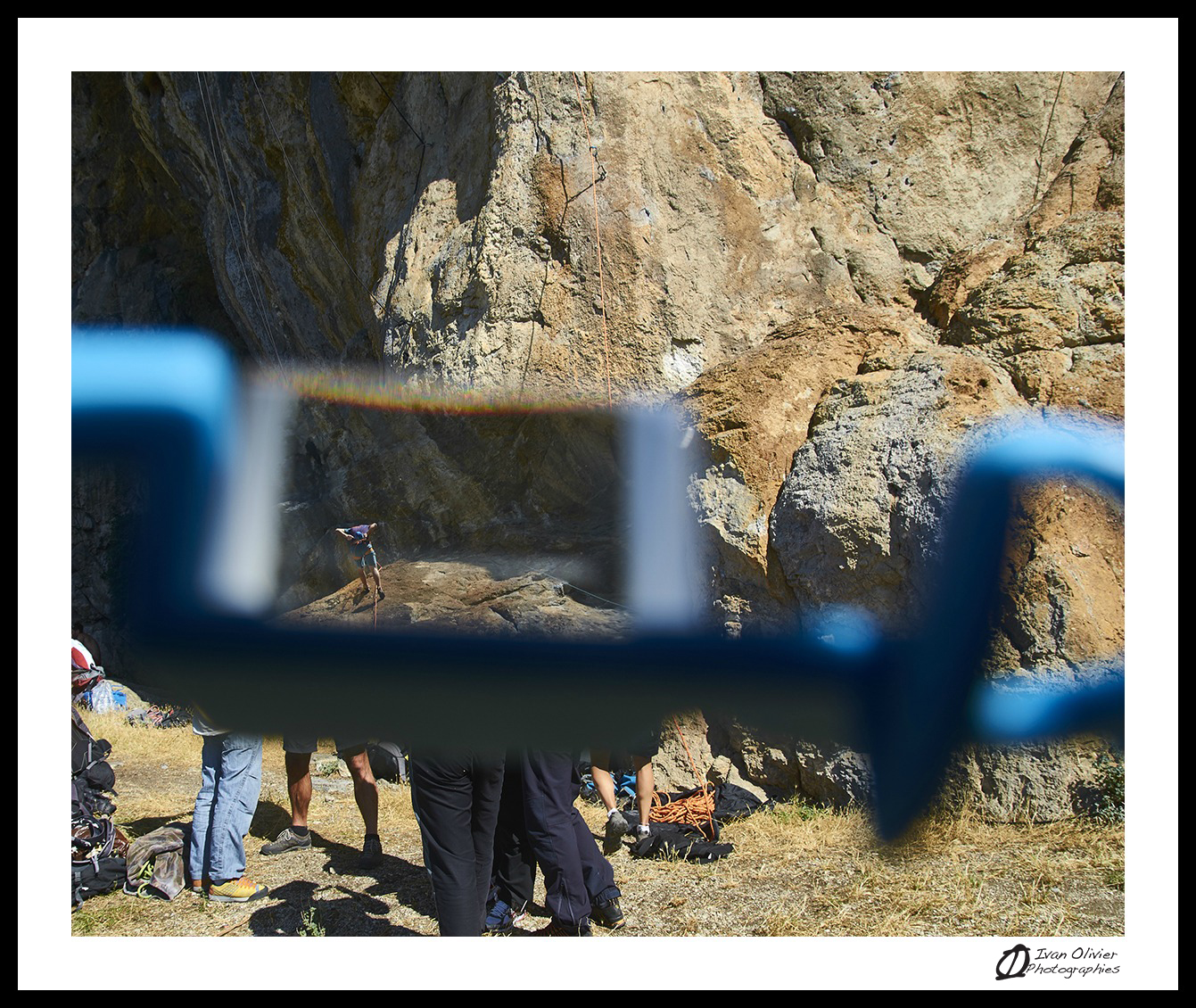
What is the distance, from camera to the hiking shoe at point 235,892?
382 centimetres

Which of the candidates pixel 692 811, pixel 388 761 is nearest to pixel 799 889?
pixel 692 811

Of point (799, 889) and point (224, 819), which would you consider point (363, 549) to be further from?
point (799, 889)

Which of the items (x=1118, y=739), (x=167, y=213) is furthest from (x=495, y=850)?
(x=167, y=213)

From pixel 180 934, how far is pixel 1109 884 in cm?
346

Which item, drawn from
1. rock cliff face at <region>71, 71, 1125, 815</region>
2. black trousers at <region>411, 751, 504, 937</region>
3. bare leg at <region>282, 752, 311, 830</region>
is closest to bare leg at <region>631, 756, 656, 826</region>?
rock cliff face at <region>71, 71, 1125, 815</region>

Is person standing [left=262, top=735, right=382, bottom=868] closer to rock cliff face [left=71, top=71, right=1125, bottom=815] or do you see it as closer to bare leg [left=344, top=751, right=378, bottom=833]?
bare leg [left=344, top=751, right=378, bottom=833]

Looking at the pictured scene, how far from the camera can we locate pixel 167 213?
10734mm

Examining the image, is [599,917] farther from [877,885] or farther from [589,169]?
[589,169]

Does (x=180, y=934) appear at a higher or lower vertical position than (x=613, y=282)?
lower

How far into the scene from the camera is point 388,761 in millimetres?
6109

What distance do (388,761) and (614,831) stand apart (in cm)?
230

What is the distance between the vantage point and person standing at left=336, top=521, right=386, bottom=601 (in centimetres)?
720

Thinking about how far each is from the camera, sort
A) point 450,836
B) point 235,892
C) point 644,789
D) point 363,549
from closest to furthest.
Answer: point 450,836
point 235,892
point 644,789
point 363,549

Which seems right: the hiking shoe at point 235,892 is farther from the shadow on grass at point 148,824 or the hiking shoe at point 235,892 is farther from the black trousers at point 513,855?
the black trousers at point 513,855
